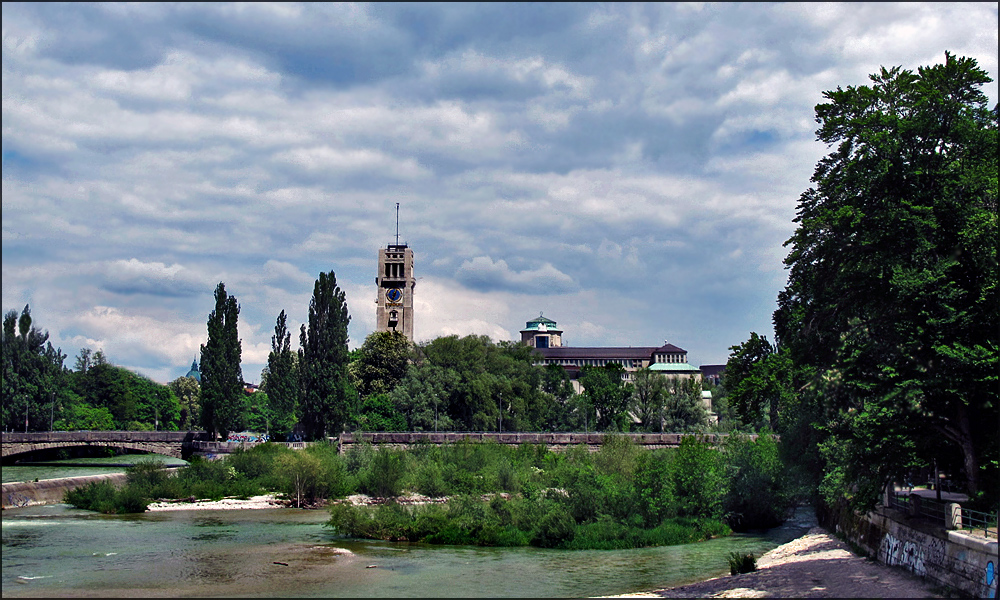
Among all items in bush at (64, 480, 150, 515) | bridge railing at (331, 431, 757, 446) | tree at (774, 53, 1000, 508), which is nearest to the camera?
tree at (774, 53, 1000, 508)

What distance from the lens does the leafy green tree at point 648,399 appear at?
10900 cm

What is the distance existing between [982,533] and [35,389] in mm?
98191

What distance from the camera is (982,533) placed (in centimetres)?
2397

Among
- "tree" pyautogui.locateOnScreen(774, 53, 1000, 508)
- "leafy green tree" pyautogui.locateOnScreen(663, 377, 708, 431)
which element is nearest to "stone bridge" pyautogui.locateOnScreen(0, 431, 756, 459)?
"leafy green tree" pyautogui.locateOnScreen(663, 377, 708, 431)

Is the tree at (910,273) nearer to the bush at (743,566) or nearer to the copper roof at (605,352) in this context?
the bush at (743,566)

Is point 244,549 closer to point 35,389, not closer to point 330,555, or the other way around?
point 330,555

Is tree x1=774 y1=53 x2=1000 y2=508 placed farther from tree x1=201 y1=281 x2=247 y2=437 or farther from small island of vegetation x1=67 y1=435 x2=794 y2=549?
tree x1=201 y1=281 x2=247 y2=437

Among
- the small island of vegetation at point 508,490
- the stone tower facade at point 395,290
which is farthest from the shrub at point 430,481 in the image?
the stone tower facade at point 395,290

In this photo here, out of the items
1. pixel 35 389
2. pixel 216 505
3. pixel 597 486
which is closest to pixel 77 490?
pixel 216 505

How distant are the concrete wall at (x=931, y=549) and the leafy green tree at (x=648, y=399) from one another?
72374mm

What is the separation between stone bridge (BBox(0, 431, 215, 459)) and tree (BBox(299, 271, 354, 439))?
10936 millimetres

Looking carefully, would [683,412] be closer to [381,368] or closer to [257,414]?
[381,368]

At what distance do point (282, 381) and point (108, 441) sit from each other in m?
18.6

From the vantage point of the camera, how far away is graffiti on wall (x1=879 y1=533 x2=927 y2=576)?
27.2 metres
